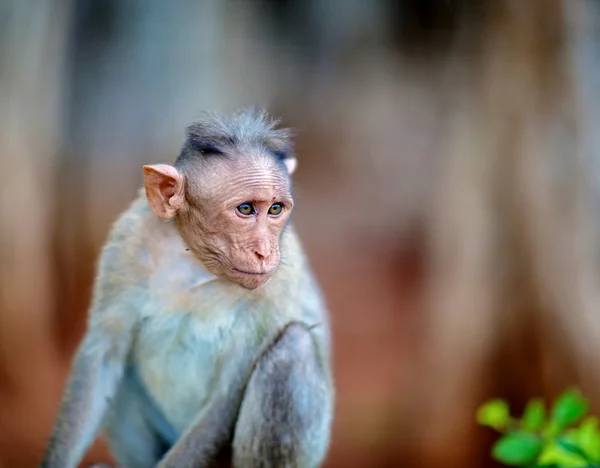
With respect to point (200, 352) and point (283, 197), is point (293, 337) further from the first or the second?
point (283, 197)

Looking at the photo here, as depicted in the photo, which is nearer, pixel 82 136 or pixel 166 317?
pixel 166 317

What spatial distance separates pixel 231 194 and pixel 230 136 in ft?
1.02

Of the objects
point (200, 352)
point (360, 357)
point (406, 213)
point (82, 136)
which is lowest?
point (360, 357)

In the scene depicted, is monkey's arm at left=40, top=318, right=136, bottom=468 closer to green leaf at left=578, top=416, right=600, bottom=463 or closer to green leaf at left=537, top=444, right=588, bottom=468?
green leaf at left=537, top=444, right=588, bottom=468

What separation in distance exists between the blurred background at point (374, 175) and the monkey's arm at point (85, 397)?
10.1 ft

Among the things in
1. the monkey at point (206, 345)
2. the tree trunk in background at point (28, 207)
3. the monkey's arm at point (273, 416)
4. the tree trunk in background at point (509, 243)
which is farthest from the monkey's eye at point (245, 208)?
the tree trunk in background at point (509, 243)

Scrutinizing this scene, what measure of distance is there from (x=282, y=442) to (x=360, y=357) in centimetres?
382

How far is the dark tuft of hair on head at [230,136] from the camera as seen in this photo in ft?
13.0

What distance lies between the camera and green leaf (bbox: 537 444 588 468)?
5102mm

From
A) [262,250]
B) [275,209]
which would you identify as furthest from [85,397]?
[275,209]

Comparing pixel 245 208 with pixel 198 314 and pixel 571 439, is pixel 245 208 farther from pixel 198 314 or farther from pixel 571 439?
pixel 571 439

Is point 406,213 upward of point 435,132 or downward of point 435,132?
downward

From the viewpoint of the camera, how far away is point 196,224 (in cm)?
404

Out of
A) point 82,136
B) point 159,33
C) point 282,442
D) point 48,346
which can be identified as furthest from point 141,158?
point 282,442
